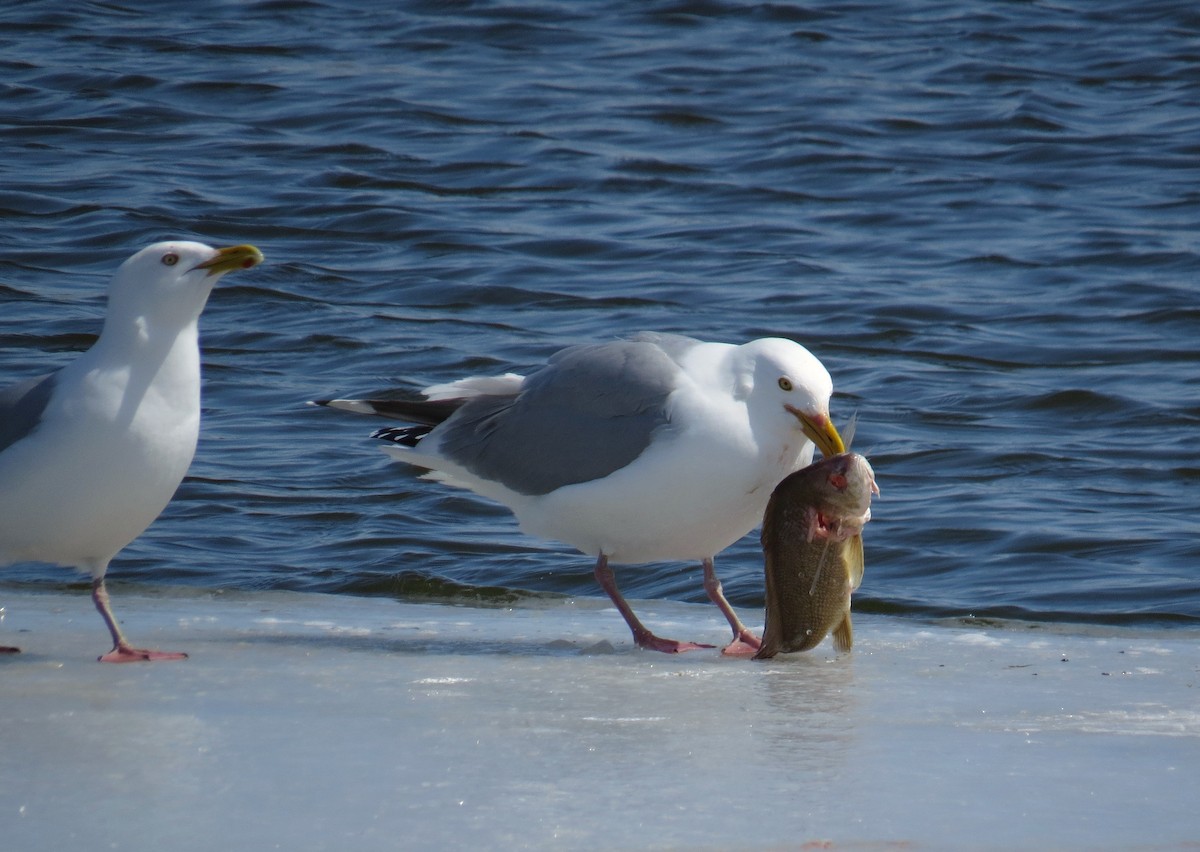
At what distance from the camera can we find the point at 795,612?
445 centimetres

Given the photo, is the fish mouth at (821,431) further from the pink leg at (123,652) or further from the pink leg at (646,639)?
the pink leg at (123,652)

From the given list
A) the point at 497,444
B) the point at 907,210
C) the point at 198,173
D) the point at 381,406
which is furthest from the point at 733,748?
the point at 198,173

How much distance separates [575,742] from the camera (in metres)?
3.33

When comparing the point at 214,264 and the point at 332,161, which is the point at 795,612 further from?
the point at 332,161

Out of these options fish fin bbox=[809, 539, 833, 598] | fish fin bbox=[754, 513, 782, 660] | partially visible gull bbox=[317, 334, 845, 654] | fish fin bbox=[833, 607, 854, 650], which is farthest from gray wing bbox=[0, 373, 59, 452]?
fish fin bbox=[833, 607, 854, 650]

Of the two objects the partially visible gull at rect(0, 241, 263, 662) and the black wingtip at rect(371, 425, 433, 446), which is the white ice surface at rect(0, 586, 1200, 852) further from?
the black wingtip at rect(371, 425, 433, 446)

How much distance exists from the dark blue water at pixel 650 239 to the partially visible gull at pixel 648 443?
1.28 metres

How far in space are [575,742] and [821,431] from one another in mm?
1391

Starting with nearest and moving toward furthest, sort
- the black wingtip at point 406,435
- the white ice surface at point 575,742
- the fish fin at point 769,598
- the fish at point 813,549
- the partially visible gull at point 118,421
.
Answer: the white ice surface at point 575,742, the partially visible gull at point 118,421, the fish at point 813,549, the fish fin at point 769,598, the black wingtip at point 406,435

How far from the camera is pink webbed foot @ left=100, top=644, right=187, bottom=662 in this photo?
4.14 m

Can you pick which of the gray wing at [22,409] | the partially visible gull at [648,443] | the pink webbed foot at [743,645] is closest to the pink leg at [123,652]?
the gray wing at [22,409]

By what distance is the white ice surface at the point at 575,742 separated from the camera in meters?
2.76

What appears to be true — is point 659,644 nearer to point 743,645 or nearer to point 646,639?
point 646,639

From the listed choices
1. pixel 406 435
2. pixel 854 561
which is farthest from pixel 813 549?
pixel 406 435
